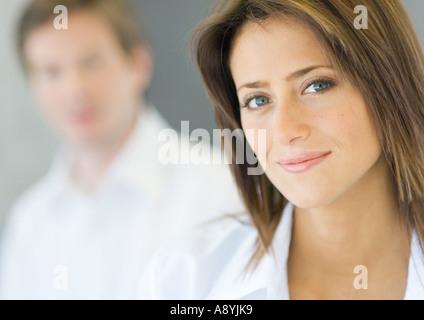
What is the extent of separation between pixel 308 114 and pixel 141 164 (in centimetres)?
92

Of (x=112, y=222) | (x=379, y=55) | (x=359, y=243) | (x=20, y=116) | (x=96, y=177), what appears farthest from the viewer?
(x=20, y=116)

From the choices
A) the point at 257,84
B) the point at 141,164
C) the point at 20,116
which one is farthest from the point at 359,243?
the point at 20,116

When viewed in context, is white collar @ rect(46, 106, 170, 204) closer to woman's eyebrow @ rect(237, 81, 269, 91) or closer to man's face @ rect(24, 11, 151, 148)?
man's face @ rect(24, 11, 151, 148)

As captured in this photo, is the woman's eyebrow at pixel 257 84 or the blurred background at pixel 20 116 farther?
the blurred background at pixel 20 116

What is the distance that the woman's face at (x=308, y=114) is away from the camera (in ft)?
2.58

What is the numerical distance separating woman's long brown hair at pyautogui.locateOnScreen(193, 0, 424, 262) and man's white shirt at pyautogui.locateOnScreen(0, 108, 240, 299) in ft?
2.01

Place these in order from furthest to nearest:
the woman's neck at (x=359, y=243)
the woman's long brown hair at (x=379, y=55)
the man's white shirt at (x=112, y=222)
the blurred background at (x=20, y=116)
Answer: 1. the blurred background at (x=20, y=116)
2. the man's white shirt at (x=112, y=222)
3. the woman's neck at (x=359, y=243)
4. the woman's long brown hair at (x=379, y=55)

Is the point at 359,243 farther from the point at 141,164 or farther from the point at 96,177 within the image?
the point at 96,177

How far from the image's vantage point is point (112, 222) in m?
1.62

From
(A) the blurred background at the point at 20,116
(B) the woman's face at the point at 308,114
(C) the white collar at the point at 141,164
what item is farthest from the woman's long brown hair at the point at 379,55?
(A) the blurred background at the point at 20,116

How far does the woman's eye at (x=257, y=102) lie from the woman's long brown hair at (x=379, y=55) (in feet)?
0.28

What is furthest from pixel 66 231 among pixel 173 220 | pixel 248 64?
pixel 248 64

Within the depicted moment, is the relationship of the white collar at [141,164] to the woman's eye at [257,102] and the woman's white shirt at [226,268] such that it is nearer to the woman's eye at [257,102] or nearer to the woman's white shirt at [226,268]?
the woman's white shirt at [226,268]

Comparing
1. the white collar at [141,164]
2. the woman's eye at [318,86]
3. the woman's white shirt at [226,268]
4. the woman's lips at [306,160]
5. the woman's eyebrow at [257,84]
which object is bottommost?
the woman's white shirt at [226,268]
